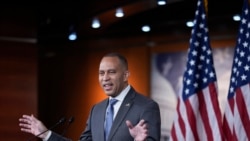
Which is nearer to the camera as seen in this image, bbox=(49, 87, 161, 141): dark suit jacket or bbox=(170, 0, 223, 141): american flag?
bbox=(49, 87, 161, 141): dark suit jacket

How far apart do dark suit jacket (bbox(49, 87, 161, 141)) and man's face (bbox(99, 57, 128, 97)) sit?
0.33 ft

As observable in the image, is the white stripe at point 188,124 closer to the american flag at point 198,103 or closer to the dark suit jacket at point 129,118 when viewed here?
the american flag at point 198,103

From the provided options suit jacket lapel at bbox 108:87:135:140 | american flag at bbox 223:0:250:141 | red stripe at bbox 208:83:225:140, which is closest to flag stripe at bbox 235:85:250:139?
american flag at bbox 223:0:250:141

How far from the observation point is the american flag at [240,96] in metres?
3.43

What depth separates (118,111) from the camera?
329 cm

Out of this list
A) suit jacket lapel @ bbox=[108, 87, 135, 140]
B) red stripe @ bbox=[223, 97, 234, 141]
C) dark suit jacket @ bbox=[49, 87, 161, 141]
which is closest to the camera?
dark suit jacket @ bbox=[49, 87, 161, 141]

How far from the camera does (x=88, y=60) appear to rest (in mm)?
9680

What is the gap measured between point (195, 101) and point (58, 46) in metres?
6.86

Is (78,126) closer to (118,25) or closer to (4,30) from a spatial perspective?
(118,25)

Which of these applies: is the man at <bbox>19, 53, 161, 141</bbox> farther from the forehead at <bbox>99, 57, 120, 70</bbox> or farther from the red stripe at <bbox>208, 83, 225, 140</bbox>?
the red stripe at <bbox>208, 83, 225, 140</bbox>

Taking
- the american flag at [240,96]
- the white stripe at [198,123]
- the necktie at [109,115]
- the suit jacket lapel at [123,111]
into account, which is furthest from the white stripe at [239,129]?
the necktie at [109,115]

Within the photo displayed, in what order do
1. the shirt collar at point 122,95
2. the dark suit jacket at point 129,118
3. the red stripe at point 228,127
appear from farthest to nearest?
the red stripe at point 228,127 < the shirt collar at point 122,95 < the dark suit jacket at point 129,118

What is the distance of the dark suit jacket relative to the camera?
3.11 m

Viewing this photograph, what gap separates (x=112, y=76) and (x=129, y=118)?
0.31 m
